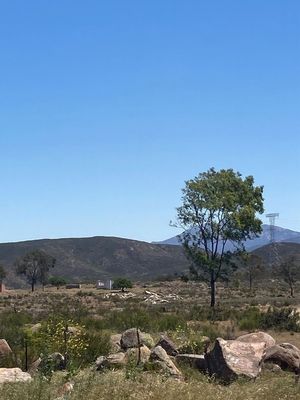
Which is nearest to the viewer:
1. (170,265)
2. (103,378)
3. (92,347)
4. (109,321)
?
(103,378)

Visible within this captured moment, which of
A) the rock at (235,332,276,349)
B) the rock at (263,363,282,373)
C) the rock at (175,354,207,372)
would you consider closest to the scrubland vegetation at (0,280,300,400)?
the rock at (175,354,207,372)

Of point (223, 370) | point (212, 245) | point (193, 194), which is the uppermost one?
point (193, 194)

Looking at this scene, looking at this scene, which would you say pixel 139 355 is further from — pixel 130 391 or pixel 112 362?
pixel 130 391

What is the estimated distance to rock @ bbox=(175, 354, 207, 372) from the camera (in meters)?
13.5

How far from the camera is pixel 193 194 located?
133 ft

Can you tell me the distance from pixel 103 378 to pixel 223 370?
3872 millimetres

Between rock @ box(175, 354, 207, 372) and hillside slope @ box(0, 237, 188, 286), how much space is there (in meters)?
127

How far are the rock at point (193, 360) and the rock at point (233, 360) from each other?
1.62 ft

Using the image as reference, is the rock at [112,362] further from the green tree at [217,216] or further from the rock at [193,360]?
the green tree at [217,216]

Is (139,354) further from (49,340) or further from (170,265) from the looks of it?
(170,265)

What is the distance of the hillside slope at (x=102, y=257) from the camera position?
148 metres

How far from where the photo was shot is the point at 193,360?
1406 centimetres

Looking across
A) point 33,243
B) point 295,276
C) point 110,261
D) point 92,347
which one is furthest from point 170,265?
point 92,347

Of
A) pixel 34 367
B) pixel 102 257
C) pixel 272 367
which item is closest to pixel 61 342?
pixel 34 367
